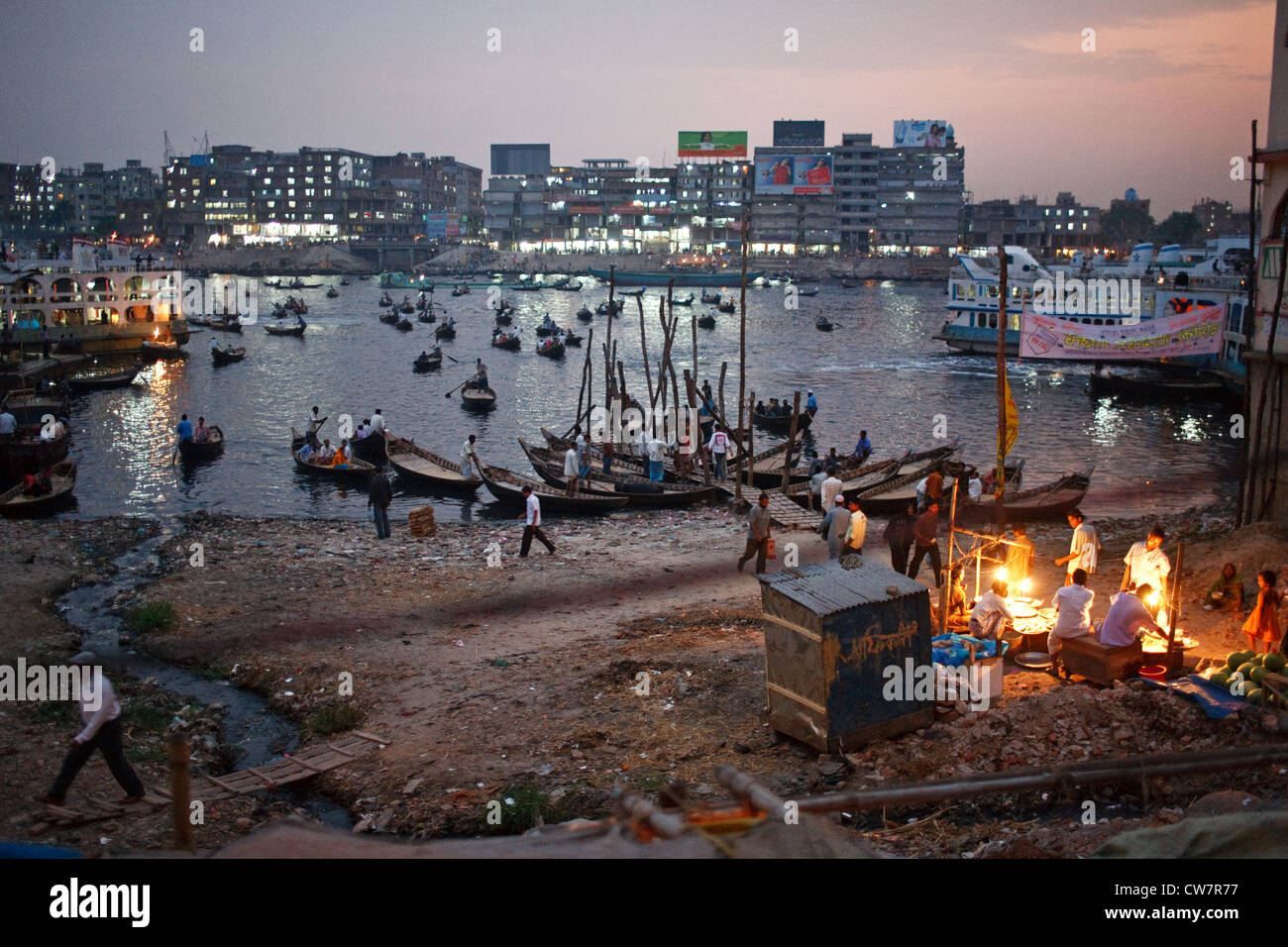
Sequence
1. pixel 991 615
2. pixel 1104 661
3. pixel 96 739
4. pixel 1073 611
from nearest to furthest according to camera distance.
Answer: pixel 96 739
pixel 1104 661
pixel 1073 611
pixel 991 615

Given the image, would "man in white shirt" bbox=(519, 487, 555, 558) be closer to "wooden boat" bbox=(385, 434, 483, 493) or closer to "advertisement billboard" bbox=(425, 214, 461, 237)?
"wooden boat" bbox=(385, 434, 483, 493)

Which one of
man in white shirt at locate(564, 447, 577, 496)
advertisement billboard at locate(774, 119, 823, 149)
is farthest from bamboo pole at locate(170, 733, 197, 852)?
advertisement billboard at locate(774, 119, 823, 149)

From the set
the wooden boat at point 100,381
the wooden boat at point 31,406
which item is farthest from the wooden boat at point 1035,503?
the wooden boat at point 100,381

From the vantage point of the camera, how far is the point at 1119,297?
4850 centimetres

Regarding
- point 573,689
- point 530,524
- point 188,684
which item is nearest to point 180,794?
point 573,689

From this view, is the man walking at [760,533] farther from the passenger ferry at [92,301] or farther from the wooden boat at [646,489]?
the passenger ferry at [92,301]

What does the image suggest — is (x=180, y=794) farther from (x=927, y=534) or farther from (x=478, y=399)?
(x=478, y=399)

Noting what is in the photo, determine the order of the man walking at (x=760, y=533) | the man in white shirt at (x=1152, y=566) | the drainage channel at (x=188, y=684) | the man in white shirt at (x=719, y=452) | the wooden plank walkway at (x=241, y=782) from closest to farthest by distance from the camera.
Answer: the wooden plank walkway at (x=241, y=782)
the drainage channel at (x=188, y=684)
the man in white shirt at (x=1152, y=566)
the man walking at (x=760, y=533)
the man in white shirt at (x=719, y=452)

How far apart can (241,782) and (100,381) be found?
42.7 m

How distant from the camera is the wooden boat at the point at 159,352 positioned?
57.4 m

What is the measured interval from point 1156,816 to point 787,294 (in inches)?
4545

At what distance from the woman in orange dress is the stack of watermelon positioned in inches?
24.8

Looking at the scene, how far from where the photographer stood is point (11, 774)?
890 cm

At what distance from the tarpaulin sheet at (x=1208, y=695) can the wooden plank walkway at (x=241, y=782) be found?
7.22m
